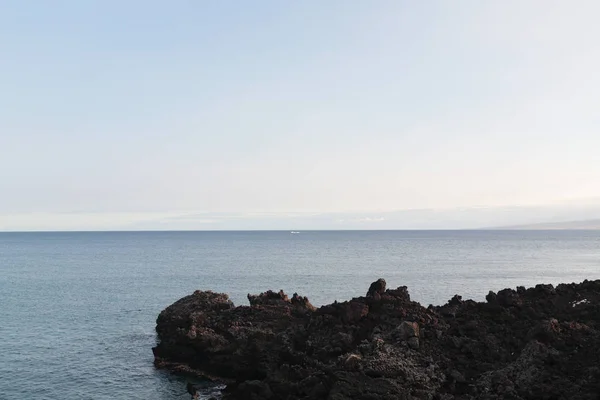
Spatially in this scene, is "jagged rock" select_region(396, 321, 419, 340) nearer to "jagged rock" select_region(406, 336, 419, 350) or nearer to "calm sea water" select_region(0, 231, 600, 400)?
Result: "jagged rock" select_region(406, 336, 419, 350)

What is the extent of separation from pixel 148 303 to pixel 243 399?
4442cm

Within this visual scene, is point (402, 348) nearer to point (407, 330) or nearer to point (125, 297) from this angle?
point (407, 330)

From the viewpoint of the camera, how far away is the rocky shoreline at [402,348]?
27.8m

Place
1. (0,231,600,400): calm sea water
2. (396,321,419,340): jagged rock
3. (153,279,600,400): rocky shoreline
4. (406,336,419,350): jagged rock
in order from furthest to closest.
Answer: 1. (0,231,600,400): calm sea water
2. (396,321,419,340): jagged rock
3. (406,336,419,350): jagged rock
4. (153,279,600,400): rocky shoreline

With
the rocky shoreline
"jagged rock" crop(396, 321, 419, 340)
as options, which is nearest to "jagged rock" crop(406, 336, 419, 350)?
the rocky shoreline

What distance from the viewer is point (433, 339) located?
32.8 metres

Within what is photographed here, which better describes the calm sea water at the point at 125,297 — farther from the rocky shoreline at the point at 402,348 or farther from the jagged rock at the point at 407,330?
the jagged rock at the point at 407,330

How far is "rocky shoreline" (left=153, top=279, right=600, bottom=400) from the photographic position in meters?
27.8

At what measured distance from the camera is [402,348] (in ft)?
102

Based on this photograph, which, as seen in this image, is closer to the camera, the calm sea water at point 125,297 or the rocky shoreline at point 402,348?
the rocky shoreline at point 402,348

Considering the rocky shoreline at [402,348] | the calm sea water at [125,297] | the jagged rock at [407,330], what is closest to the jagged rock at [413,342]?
the rocky shoreline at [402,348]

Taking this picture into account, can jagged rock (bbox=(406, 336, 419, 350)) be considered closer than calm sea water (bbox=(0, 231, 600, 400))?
Yes

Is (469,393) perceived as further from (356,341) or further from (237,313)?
(237,313)

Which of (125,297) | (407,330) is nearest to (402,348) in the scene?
(407,330)
